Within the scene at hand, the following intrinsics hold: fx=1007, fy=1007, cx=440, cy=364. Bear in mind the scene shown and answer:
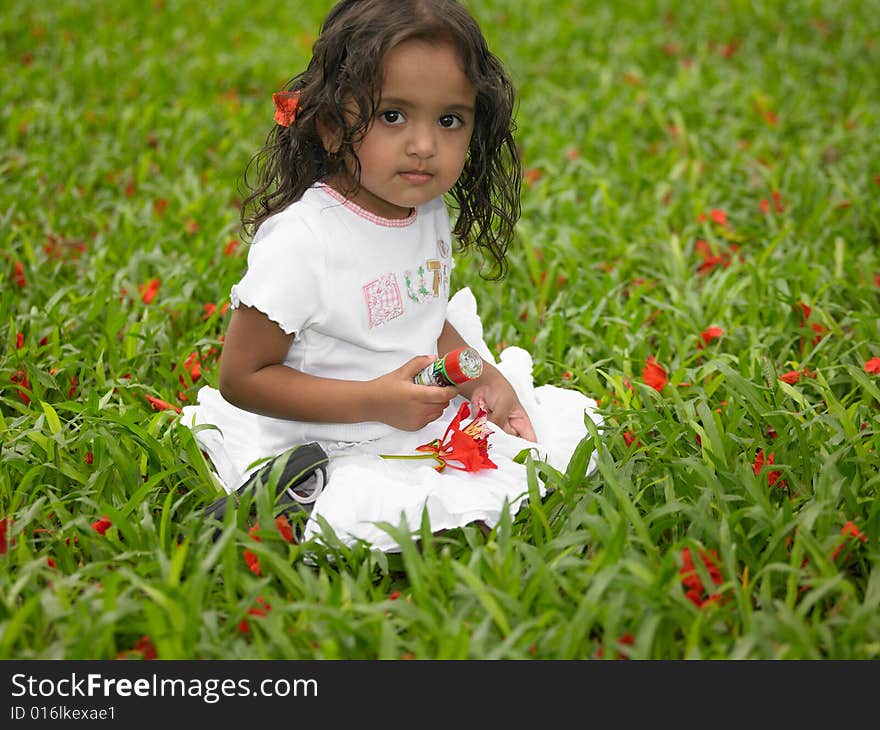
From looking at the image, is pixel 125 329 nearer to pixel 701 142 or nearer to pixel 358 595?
pixel 358 595

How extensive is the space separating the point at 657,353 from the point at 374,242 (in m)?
1.12

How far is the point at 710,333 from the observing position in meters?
3.01

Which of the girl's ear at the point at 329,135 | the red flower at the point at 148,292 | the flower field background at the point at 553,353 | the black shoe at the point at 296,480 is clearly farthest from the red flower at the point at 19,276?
the girl's ear at the point at 329,135

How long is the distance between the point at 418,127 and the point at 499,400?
0.73 meters

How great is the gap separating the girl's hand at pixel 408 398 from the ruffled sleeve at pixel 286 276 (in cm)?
21

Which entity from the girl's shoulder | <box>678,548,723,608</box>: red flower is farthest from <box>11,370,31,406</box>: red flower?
<box>678,548,723,608</box>: red flower

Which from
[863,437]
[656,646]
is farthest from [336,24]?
[863,437]

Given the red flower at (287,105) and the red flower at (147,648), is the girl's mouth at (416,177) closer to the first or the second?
the red flower at (287,105)

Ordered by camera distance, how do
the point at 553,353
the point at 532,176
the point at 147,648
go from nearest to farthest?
the point at 147,648
the point at 553,353
the point at 532,176

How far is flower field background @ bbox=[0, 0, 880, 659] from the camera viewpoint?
1.83 m

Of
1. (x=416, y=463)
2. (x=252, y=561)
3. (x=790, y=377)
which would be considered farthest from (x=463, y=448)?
(x=790, y=377)

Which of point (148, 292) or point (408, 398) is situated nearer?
point (408, 398)

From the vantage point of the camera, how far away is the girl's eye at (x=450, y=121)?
2027 mm

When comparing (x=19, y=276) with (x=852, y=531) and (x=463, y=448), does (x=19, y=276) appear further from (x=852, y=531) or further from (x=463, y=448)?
(x=852, y=531)
